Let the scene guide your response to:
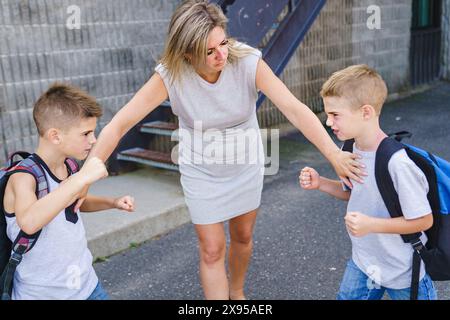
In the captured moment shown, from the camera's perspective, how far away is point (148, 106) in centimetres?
265

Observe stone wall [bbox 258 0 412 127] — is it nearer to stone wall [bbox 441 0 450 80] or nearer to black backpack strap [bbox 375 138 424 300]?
stone wall [bbox 441 0 450 80]

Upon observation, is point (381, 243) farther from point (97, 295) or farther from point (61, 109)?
point (61, 109)

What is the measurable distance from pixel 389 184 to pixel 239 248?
1.28m

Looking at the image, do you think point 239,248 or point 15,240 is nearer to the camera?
point 15,240

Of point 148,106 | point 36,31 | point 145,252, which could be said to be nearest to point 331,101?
point 148,106

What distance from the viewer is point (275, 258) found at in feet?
12.8

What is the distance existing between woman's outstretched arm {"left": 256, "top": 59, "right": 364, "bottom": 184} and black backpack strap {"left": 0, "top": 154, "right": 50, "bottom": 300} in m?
1.14

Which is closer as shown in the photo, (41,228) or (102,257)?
(41,228)

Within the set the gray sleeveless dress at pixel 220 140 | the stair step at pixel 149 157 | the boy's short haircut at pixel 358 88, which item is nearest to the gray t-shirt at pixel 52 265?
the gray sleeveless dress at pixel 220 140

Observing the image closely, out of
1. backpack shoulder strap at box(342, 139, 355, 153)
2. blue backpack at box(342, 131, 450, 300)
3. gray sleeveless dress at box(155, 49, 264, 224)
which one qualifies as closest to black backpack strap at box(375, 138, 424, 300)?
blue backpack at box(342, 131, 450, 300)

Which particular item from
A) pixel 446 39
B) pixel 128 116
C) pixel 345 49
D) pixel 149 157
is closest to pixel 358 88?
pixel 128 116

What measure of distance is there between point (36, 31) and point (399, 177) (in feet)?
12.4

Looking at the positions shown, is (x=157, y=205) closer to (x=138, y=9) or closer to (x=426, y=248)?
(x=138, y=9)
